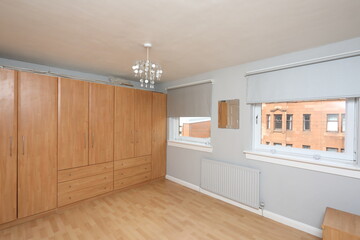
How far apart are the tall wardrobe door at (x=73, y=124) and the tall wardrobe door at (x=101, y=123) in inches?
3.9

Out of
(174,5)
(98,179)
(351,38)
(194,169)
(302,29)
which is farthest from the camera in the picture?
(194,169)

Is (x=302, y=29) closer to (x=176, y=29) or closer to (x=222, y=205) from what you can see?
(x=176, y=29)

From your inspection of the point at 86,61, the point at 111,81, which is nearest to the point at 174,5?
the point at 86,61

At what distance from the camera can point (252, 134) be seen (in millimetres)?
2898

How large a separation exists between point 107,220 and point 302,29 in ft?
11.3

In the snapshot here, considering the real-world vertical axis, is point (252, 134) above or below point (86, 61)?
below

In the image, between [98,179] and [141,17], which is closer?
[141,17]

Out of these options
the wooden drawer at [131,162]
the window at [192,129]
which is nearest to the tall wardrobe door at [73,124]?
the wooden drawer at [131,162]

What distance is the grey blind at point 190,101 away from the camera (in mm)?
3473

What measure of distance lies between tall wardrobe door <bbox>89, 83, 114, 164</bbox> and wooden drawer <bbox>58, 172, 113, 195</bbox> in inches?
11.2

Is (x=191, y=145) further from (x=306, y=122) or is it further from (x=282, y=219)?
(x=306, y=122)

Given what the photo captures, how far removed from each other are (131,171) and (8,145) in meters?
1.99

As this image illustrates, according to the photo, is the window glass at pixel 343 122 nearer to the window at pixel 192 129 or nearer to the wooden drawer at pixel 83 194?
the window at pixel 192 129

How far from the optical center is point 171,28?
1.81m
